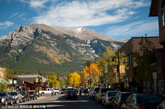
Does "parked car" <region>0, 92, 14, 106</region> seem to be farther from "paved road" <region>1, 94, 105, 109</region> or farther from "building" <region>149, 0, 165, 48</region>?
"building" <region>149, 0, 165, 48</region>

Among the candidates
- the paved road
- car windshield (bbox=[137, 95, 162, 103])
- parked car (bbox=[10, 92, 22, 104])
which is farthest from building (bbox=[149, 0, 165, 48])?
parked car (bbox=[10, 92, 22, 104])

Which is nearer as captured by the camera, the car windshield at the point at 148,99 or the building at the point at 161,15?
the car windshield at the point at 148,99

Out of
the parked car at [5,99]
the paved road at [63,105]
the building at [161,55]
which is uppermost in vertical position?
the building at [161,55]

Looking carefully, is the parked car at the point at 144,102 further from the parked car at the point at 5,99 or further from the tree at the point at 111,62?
the tree at the point at 111,62

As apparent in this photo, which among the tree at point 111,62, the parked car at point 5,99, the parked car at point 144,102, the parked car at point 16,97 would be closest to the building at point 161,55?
the parked car at point 144,102

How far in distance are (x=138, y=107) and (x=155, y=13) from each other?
69.7 feet

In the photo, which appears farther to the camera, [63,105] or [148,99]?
[63,105]

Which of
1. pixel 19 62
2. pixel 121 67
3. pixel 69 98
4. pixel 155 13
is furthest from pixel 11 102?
pixel 19 62

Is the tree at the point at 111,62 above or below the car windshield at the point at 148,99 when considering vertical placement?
above

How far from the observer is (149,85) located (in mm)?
32969

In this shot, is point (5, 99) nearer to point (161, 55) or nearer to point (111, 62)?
point (161, 55)

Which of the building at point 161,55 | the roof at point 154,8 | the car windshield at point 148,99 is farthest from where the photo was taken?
the roof at point 154,8

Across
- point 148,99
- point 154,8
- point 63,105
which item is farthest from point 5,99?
point 148,99

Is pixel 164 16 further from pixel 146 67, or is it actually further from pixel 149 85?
pixel 149 85
